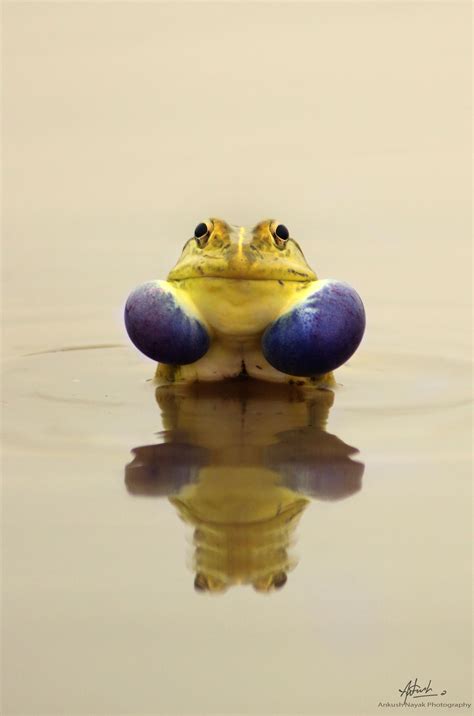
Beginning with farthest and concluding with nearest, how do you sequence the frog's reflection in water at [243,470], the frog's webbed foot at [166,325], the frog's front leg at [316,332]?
the frog's webbed foot at [166,325] < the frog's front leg at [316,332] < the frog's reflection in water at [243,470]

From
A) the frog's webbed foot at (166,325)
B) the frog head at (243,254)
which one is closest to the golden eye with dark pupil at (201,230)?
the frog head at (243,254)

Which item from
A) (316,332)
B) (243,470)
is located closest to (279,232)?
(316,332)

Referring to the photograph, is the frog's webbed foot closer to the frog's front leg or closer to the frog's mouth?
the frog's mouth

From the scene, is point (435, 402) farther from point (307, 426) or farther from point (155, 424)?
point (155, 424)

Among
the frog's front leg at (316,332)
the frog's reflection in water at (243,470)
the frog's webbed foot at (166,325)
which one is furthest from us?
the frog's webbed foot at (166,325)

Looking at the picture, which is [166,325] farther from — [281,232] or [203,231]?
[281,232]

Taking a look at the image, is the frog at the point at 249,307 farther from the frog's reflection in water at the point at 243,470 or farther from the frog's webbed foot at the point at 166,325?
the frog's reflection in water at the point at 243,470
